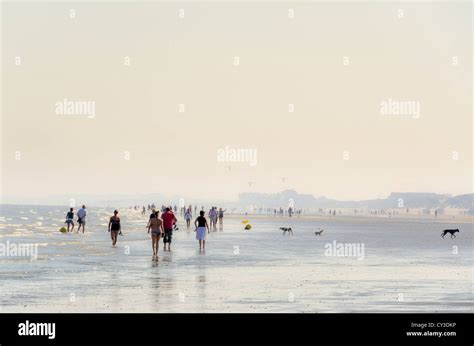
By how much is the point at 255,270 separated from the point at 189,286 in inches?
208

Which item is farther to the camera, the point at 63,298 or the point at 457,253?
the point at 457,253

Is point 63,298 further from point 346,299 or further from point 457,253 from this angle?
point 457,253

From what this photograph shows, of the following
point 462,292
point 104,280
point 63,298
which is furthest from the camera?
point 104,280

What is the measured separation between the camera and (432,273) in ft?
82.7

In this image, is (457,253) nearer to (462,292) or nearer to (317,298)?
(462,292)

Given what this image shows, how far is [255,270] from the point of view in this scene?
2552cm

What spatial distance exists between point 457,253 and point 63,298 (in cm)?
2243
